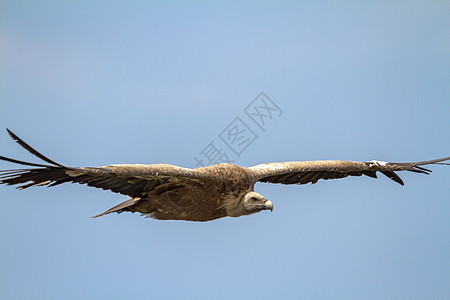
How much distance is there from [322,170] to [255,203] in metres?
2.24

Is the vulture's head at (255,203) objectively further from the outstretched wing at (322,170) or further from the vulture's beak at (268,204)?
the outstretched wing at (322,170)

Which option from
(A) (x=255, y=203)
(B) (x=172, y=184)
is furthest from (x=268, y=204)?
(B) (x=172, y=184)

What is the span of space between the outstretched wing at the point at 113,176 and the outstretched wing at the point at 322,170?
1.74 meters

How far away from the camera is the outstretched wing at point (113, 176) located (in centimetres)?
780

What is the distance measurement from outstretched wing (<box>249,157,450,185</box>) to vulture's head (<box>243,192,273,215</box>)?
0.61 m

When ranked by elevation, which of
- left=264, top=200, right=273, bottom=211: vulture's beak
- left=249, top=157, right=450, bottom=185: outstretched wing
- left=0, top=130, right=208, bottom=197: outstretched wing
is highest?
left=249, top=157, right=450, bottom=185: outstretched wing

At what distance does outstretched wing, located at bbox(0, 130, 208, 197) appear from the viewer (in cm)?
780

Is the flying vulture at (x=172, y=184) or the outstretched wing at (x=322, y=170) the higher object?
the outstretched wing at (x=322, y=170)

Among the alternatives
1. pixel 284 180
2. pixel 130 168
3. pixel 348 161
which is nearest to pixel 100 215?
pixel 130 168

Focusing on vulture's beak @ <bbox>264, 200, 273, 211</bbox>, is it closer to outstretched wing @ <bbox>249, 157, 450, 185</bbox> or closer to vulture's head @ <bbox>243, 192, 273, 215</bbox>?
vulture's head @ <bbox>243, 192, 273, 215</bbox>

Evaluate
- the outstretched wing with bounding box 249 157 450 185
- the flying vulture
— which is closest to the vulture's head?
the flying vulture

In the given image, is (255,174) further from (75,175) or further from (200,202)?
(75,175)

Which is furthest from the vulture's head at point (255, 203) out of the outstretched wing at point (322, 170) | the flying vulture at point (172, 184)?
the outstretched wing at point (322, 170)

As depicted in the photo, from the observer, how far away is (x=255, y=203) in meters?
9.66
